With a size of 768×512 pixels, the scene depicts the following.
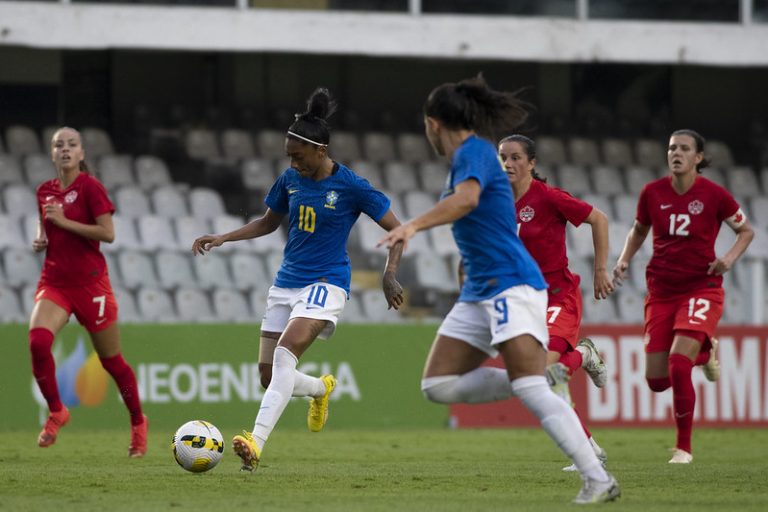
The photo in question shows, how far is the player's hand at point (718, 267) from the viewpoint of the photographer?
10.4 meters

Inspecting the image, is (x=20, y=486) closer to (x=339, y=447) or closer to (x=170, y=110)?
(x=339, y=447)

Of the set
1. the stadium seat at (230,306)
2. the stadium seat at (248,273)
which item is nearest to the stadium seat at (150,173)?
the stadium seat at (248,273)

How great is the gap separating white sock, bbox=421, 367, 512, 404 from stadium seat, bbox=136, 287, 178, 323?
10218mm

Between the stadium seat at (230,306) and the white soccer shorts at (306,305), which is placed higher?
the white soccer shorts at (306,305)

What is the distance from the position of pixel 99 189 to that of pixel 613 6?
12.1 m

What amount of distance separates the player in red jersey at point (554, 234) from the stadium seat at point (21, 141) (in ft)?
40.5

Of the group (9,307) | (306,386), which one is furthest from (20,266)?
(306,386)

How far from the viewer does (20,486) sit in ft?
28.2

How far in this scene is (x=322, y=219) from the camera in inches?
377

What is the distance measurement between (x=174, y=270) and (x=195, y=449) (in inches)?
350

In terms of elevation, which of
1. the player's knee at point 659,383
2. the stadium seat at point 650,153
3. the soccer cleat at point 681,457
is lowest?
the soccer cleat at point 681,457

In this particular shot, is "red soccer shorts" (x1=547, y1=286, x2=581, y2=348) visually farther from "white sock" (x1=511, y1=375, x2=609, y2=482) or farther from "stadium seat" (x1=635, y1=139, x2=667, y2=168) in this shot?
"stadium seat" (x1=635, y1=139, x2=667, y2=168)

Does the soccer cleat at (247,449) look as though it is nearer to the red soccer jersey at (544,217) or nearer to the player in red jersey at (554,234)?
the player in red jersey at (554,234)

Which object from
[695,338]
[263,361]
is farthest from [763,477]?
[263,361]
